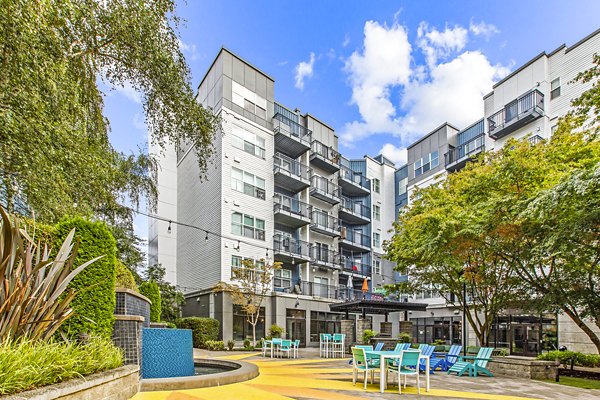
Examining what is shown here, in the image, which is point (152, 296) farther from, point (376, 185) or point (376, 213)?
point (376, 185)

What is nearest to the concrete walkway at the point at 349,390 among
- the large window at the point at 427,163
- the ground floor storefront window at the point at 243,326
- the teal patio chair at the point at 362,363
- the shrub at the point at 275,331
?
the teal patio chair at the point at 362,363

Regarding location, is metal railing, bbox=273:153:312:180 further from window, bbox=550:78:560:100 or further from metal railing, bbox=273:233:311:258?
window, bbox=550:78:560:100

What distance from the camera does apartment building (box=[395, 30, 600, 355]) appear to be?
78.4 feet

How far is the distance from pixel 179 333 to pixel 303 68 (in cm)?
1936

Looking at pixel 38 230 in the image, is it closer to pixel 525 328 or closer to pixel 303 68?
pixel 303 68

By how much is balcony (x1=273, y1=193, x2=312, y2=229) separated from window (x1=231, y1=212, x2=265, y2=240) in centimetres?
148

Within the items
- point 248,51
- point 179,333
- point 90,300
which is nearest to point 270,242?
point 248,51

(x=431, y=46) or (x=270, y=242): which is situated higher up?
(x=431, y=46)

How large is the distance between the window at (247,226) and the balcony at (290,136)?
20.4ft

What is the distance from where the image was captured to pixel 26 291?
5.65m

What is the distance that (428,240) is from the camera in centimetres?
1619

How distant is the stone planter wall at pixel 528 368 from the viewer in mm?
12398

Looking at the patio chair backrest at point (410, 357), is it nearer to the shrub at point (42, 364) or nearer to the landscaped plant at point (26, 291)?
the shrub at point (42, 364)

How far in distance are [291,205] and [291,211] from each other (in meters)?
0.67
